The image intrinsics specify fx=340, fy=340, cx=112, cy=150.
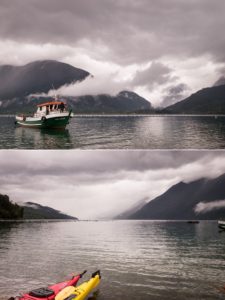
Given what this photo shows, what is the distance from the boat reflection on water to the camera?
23808 mm

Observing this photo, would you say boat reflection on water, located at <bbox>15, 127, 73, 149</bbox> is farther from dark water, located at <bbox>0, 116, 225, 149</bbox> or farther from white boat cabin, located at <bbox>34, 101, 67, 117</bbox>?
white boat cabin, located at <bbox>34, 101, 67, 117</bbox>

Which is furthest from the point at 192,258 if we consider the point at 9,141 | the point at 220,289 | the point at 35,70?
the point at 35,70

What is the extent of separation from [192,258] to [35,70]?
2323 cm

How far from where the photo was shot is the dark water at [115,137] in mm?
24609

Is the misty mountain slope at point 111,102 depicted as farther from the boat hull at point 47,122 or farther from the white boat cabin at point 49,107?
the boat hull at point 47,122

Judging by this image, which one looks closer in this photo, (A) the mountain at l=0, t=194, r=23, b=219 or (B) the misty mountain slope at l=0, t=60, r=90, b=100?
(B) the misty mountain slope at l=0, t=60, r=90, b=100

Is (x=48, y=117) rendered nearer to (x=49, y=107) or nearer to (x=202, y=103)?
(x=49, y=107)

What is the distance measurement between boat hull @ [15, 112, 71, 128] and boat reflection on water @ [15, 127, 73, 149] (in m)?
0.53

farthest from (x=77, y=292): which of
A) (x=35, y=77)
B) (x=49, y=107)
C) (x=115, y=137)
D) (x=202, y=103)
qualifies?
→ (x=202, y=103)

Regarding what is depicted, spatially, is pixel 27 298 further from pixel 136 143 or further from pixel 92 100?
pixel 92 100

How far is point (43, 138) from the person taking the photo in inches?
1027

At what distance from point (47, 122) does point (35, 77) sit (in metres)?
5.16

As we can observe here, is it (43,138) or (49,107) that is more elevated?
(49,107)

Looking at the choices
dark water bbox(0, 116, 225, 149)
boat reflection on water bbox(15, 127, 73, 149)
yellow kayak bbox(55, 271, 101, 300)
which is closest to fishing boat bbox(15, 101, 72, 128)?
boat reflection on water bbox(15, 127, 73, 149)
